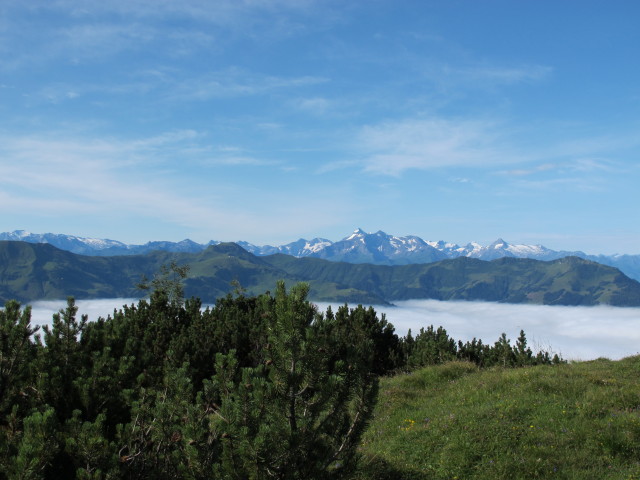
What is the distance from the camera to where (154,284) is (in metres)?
75.1

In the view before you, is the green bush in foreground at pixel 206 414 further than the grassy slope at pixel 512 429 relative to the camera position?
No

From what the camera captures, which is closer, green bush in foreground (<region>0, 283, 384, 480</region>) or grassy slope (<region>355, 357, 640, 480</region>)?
green bush in foreground (<region>0, 283, 384, 480</region>)

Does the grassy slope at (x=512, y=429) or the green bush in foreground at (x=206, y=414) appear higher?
the green bush in foreground at (x=206, y=414)

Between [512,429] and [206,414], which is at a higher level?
[206,414]

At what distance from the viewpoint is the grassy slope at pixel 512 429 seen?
10812 millimetres

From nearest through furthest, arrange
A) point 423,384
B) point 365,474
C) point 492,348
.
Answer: point 365,474
point 423,384
point 492,348

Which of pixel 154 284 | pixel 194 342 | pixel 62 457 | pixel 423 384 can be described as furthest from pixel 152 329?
pixel 154 284

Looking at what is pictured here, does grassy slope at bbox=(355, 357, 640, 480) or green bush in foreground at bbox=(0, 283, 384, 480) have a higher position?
green bush in foreground at bbox=(0, 283, 384, 480)

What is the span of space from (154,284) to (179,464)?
73.6 meters

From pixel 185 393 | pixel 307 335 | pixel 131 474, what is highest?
pixel 307 335

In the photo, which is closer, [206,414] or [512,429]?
[206,414]

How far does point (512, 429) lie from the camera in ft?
40.9

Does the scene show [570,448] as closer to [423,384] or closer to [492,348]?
[423,384]

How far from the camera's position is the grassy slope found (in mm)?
10812
